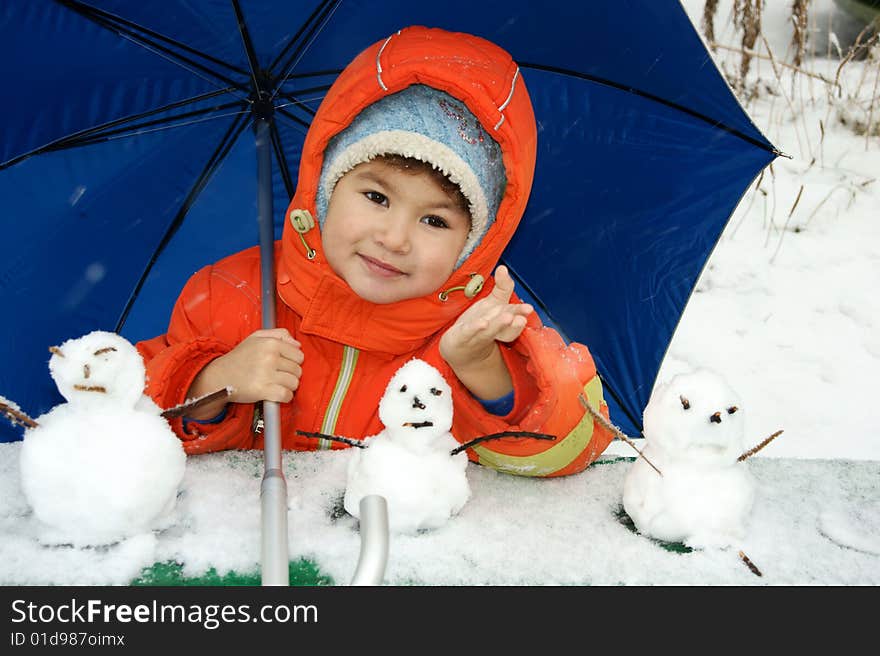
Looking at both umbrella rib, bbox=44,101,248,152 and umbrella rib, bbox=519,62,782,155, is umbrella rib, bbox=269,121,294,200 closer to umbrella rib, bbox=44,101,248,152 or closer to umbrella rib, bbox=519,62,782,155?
umbrella rib, bbox=44,101,248,152

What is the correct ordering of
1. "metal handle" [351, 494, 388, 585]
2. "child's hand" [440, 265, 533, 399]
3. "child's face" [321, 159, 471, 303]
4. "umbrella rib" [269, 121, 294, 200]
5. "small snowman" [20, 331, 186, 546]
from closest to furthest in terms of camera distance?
"metal handle" [351, 494, 388, 585] < "small snowman" [20, 331, 186, 546] < "child's hand" [440, 265, 533, 399] < "child's face" [321, 159, 471, 303] < "umbrella rib" [269, 121, 294, 200]

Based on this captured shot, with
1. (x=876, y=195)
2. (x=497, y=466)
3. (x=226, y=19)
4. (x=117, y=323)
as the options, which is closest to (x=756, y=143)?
(x=497, y=466)

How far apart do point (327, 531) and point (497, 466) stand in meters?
0.35

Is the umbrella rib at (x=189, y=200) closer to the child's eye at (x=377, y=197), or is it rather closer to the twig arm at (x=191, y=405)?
the child's eye at (x=377, y=197)

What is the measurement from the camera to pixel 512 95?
139cm

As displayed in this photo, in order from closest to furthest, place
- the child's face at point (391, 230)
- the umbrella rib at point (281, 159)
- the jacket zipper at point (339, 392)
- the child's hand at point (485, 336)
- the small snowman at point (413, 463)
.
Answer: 1. the small snowman at point (413, 463)
2. the child's hand at point (485, 336)
3. the child's face at point (391, 230)
4. the jacket zipper at point (339, 392)
5. the umbrella rib at point (281, 159)

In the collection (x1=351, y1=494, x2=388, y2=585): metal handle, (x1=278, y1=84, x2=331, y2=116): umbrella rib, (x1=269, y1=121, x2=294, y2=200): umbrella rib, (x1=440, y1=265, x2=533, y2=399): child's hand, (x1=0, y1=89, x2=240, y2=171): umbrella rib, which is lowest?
(x1=351, y1=494, x2=388, y2=585): metal handle

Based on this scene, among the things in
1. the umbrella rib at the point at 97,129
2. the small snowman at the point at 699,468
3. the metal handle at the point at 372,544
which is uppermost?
the umbrella rib at the point at 97,129

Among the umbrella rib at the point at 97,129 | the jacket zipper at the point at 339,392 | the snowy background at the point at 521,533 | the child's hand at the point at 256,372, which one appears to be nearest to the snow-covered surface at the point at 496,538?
the snowy background at the point at 521,533

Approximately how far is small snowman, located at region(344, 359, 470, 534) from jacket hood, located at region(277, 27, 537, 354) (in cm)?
36

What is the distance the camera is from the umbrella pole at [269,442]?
3.27ft

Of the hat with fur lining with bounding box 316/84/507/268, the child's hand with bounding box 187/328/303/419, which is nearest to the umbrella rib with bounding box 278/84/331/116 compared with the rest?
the hat with fur lining with bounding box 316/84/507/268

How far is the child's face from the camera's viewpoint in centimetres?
139

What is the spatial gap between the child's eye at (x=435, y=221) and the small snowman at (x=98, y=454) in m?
0.53
